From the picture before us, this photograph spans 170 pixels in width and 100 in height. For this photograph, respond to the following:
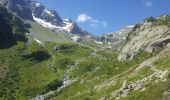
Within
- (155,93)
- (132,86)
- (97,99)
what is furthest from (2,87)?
(155,93)

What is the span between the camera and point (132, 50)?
186750mm

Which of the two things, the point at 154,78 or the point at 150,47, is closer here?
the point at 154,78

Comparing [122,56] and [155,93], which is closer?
[155,93]

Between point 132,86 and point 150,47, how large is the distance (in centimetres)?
9152

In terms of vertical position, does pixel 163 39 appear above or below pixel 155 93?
above

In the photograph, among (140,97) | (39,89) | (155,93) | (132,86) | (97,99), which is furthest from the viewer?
(39,89)

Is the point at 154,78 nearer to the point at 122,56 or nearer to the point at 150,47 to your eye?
the point at 150,47

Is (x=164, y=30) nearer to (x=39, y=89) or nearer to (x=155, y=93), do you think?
(x=39, y=89)

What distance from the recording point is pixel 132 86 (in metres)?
80.1

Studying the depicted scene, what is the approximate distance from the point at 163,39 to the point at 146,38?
2573 cm

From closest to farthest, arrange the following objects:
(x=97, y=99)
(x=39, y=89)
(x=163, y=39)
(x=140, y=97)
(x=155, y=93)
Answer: (x=155, y=93), (x=140, y=97), (x=97, y=99), (x=163, y=39), (x=39, y=89)

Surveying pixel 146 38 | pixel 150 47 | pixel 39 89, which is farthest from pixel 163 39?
pixel 39 89

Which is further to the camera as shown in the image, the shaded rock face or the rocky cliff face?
the rocky cliff face

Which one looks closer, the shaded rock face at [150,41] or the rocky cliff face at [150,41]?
the shaded rock face at [150,41]
